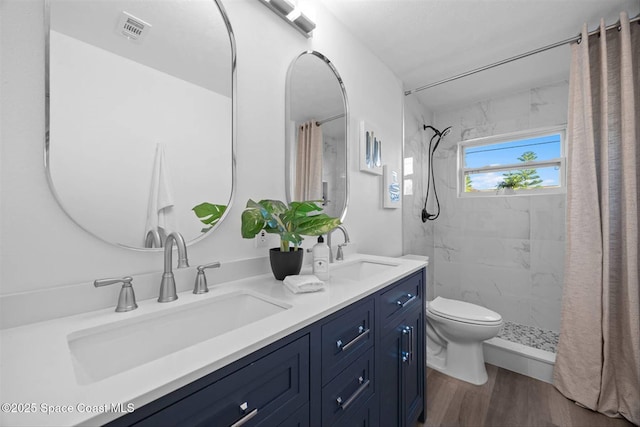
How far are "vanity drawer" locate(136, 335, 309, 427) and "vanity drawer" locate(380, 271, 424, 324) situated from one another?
512 millimetres

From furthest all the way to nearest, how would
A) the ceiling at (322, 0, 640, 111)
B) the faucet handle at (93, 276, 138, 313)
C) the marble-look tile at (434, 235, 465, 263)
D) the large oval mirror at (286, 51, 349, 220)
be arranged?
1. the marble-look tile at (434, 235, 465, 263)
2. the ceiling at (322, 0, 640, 111)
3. the large oval mirror at (286, 51, 349, 220)
4. the faucet handle at (93, 276, 138, 313)

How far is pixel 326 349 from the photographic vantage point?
0.81 metres

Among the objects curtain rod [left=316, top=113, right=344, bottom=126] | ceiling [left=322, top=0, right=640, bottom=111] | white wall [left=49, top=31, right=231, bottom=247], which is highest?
ceiling [left=322, top=0, right=640, bottom=111]

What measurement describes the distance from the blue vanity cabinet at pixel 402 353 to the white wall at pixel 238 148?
58 cm

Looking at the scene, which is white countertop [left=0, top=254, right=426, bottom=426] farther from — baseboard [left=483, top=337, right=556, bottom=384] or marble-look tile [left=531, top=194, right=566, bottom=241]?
marble-look tile [left=531, top=194, right=566, bottom=241]

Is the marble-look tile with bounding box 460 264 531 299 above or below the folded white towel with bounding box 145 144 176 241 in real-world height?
below

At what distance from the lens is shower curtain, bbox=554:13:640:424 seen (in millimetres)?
1598

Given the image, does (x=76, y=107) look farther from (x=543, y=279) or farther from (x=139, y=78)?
(x=543, y=279)

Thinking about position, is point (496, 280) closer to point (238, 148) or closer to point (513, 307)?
point (513, 307)

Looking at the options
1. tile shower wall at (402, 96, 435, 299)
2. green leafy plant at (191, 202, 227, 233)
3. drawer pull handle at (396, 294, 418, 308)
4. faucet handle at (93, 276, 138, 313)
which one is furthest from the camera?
tile shower wall at (402, 96, 435, 299)

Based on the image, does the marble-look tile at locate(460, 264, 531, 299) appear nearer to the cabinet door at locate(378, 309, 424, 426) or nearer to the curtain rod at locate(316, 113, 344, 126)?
the cabinet door at locate(378, 309, 424, 426)

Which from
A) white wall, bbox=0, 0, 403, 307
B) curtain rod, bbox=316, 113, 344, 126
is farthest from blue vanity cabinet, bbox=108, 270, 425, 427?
curtain rod, bbox=316, 113, 344, 126

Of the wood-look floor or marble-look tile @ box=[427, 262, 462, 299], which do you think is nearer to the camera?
the wood-look floor

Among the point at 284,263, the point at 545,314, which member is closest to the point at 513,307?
the point at 545,314
